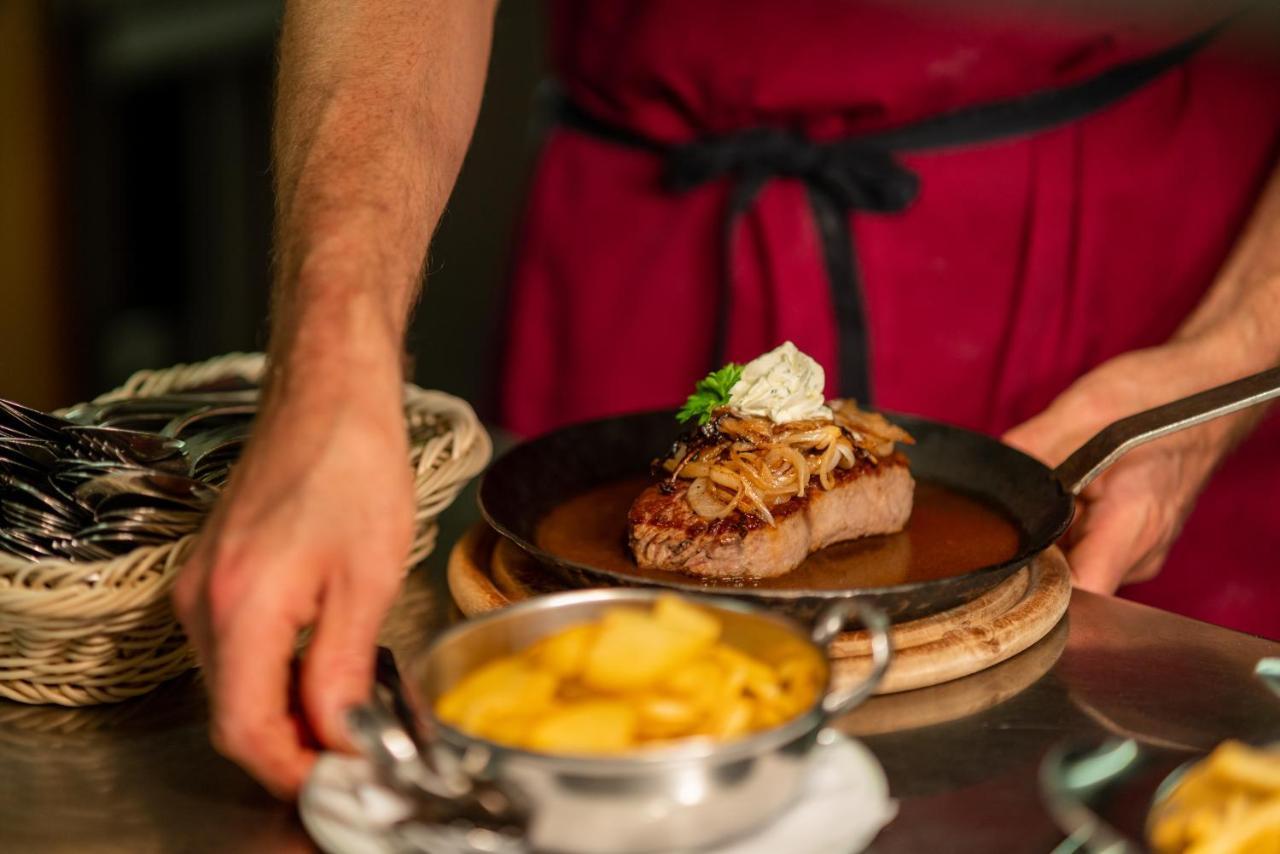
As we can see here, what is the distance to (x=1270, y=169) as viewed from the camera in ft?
7.82

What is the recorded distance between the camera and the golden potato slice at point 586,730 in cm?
101

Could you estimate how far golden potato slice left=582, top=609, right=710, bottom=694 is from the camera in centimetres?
108

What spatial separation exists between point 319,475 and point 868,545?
2.88 feet

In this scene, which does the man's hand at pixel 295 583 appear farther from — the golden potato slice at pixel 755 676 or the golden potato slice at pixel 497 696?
the golden potato slice at pixel 755 676

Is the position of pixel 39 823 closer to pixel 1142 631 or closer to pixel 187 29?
pixel 1142 631

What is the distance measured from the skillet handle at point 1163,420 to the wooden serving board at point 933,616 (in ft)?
0.41

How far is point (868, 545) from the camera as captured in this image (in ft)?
5.93

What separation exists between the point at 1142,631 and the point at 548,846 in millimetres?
919

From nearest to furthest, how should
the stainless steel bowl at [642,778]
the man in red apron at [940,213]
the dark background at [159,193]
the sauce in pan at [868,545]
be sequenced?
the stainless steel bowl at [642,778] → the sauce in pan at [868,545] → the man in red apron at [940,213] → the dark background at [159,193]

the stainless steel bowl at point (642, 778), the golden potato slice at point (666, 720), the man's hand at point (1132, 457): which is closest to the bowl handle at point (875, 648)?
the stainless steel bowl at point (642, 778)

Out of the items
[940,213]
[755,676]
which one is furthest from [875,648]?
[940,213]

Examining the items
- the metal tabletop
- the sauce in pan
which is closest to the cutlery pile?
the metal tabletop

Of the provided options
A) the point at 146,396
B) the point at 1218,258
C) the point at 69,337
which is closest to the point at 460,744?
the point at 146,396

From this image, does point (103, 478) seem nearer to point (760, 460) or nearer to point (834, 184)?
point (760, 460)
